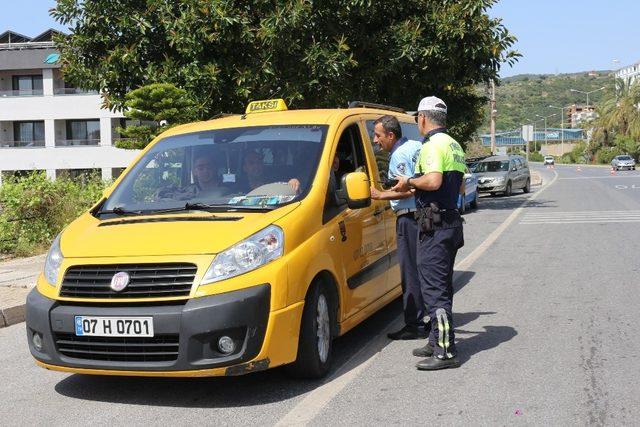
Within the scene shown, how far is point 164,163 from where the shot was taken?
233 inches

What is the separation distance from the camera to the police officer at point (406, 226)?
19.6ft

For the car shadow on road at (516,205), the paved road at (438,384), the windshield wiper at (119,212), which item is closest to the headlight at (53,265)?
the windshield wiper at (119,212)

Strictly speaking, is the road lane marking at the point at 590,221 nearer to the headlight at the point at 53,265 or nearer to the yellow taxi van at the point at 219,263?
the yellow taxi van at the point at 219,263

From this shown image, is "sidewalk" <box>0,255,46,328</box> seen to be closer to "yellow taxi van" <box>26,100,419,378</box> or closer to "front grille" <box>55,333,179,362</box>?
"yellow taxi van" <box>26,100,419,378</box>

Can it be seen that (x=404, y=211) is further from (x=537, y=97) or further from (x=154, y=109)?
(x=537, y=97)

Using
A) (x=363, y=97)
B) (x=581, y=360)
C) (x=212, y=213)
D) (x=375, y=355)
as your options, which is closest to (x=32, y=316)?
(x=212, y=213)

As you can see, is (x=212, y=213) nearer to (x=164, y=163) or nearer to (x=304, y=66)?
(x=164, y=163)

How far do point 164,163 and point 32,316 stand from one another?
1705mm

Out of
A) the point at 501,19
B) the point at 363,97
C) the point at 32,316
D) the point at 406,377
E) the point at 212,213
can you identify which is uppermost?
the point at 501,19

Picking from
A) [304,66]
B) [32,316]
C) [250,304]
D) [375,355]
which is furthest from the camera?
[304,66]

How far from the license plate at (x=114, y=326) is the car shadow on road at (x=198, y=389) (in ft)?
1.85

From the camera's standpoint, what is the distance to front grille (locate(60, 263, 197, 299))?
4340mm

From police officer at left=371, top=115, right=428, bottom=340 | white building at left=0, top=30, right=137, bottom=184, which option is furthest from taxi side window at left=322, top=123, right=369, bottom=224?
white building at left=0, top=30, right=137, bottom=184

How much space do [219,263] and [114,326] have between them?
0.72 meters
